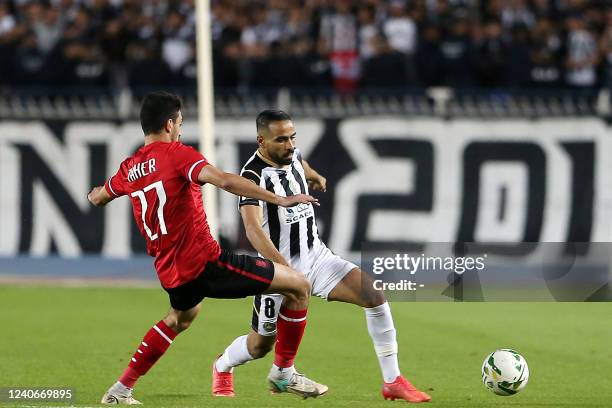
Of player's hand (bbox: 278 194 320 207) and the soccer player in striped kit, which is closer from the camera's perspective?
player's hand (bbox: 278 194 320 207)

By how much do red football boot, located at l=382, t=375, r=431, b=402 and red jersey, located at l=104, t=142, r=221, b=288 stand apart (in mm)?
1495

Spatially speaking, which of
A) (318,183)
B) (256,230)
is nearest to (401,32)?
(318,183)

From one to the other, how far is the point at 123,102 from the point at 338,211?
3.39 metres

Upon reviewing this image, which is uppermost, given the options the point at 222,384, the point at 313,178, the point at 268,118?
the point at 268,118

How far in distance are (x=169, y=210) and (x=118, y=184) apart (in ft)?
1.41

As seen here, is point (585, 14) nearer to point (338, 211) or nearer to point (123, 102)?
point (338, 211)

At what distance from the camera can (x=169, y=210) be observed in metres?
8.20

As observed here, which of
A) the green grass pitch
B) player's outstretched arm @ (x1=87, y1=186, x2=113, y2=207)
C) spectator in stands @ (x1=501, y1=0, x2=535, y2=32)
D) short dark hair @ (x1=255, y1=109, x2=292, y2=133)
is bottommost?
the green grass pitch

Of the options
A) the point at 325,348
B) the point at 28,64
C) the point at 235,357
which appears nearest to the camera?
the point at 235,357

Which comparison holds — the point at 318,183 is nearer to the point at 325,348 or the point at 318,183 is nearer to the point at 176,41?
the point at 325,348

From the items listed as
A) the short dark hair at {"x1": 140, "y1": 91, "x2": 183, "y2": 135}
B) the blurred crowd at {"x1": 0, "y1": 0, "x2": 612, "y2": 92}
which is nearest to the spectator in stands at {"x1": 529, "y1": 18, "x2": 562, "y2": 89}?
the blurred crowd at {"x1": 0, "y1": 0, "x2": 612, "y2": 92}

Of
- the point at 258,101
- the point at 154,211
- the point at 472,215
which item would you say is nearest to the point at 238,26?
the point at 258,101

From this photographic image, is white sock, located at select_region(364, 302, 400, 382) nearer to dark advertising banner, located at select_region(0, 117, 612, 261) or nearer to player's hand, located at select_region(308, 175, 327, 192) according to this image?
player's hand, located at select_region(308, 175, 327, 192)

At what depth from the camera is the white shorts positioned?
8898 millimetres
